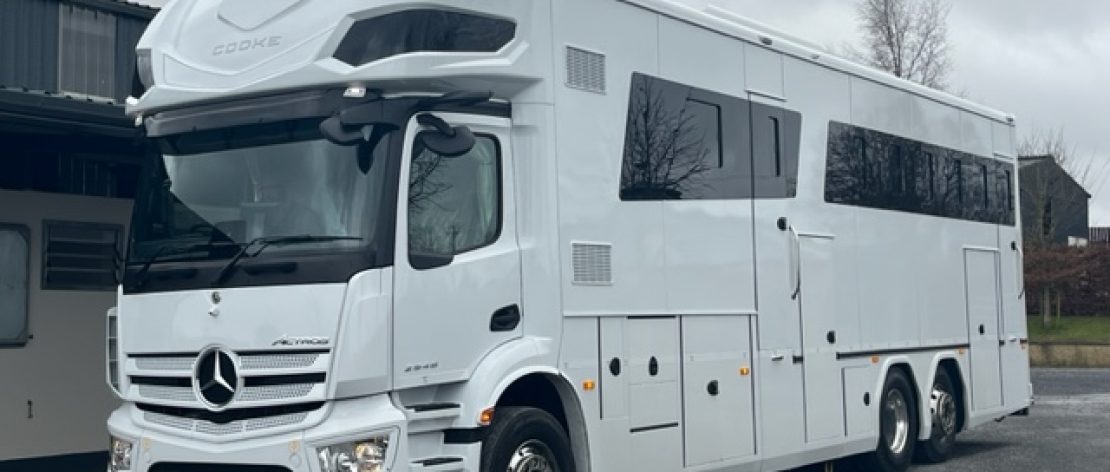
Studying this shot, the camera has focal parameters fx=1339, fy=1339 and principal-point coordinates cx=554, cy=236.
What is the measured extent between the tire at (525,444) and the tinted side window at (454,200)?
1073mm

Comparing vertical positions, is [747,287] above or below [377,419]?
above

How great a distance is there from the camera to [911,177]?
13.6 metres

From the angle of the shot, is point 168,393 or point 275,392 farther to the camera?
point 168,393

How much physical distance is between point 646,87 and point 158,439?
4.16 meters

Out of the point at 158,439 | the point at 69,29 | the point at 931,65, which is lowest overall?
the point at 158,439

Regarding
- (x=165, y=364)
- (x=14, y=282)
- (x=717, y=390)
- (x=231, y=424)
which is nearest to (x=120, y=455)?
(x=165, y=364)

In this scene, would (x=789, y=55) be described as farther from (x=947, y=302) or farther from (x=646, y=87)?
(x=947, y=302)

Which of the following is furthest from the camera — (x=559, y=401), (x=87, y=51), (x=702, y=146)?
(x=87, y=51)

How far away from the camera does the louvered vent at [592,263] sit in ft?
28.7

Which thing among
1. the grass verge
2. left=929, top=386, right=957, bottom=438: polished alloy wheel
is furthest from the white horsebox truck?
the grass verge

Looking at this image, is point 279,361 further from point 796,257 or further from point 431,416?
point 796,257

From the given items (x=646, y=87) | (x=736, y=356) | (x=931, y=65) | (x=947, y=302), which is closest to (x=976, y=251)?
(x=947, y=302)

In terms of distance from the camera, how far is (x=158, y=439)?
7.85 metres

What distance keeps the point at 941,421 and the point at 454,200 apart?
25.2ft
